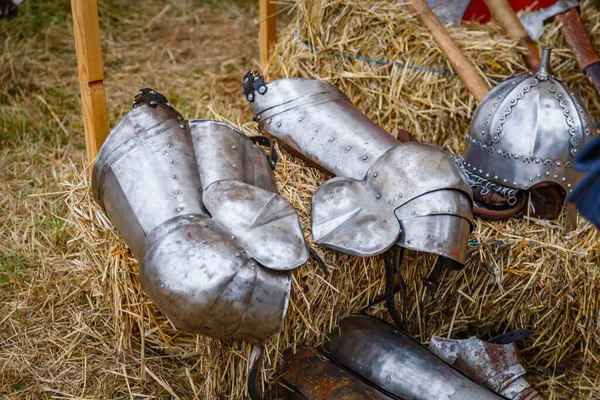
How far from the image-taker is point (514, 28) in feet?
11.4

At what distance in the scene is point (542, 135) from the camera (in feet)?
9.12

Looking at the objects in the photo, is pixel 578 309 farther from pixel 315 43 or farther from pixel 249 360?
pixel 315 43

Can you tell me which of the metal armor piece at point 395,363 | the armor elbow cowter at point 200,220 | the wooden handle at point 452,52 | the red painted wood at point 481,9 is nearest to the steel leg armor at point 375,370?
the metal armor piece at point 395,363

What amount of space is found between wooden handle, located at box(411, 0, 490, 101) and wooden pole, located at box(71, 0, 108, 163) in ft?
5.03

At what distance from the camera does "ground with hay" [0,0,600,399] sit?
249cm

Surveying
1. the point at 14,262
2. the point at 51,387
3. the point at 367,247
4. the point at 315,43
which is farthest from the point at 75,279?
the point at 315,43

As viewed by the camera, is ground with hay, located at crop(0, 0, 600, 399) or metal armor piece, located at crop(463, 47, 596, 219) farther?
metal armor piece, located at crop(463, 47, 596, 219)

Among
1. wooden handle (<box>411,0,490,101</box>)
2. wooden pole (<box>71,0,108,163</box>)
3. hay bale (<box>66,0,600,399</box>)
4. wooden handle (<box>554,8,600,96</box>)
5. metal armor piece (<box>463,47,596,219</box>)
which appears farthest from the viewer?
wooden handle (<box>554,8,600,96</box>)

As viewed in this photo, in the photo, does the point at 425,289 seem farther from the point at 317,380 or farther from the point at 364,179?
the point at 317,380

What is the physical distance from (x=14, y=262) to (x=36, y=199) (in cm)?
48

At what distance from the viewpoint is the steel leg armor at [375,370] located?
229 centimetres

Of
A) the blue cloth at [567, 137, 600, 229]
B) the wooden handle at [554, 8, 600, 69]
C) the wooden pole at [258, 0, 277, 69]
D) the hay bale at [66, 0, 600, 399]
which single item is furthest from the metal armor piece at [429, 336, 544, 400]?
the wooden pole at [258, 0, 277, 69]

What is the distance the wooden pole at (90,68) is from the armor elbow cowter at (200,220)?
0.30 m

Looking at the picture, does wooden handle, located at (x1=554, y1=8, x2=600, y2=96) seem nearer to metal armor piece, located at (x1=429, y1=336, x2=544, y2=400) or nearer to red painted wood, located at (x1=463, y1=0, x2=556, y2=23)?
red painted wood, located at (x1=463, y1=0, x2=556, y2=23)
